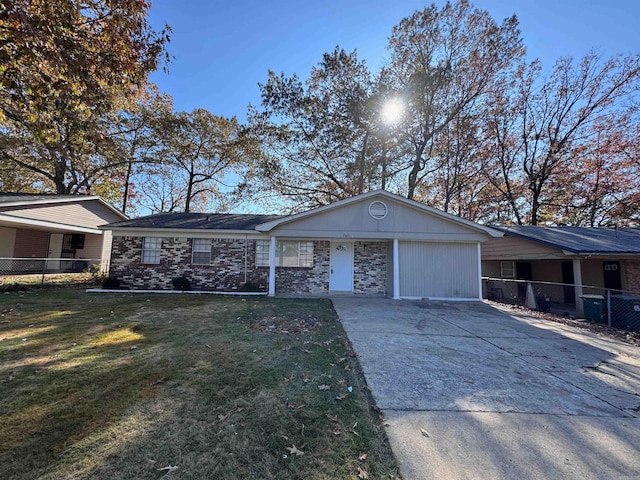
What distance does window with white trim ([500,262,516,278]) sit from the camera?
16019mm

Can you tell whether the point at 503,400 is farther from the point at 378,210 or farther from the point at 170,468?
the point at 378,210

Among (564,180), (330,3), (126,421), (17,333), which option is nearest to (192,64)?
(330,3)

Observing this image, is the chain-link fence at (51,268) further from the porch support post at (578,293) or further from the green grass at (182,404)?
the porch support post at (578,293)

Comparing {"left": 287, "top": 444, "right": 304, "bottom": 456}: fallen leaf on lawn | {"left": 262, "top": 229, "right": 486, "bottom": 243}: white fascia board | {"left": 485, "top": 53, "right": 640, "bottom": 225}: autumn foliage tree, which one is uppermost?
{"left": 485, "top": 53, "right": 640, "bottom": 225}: autumn foliage tree

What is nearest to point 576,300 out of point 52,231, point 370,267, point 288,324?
point 370,267

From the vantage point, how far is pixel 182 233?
39.8 feet

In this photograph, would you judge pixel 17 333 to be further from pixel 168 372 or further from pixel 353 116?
pixel 353 116

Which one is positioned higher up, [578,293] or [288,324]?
[578,293]

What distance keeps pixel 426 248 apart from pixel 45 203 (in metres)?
18.1

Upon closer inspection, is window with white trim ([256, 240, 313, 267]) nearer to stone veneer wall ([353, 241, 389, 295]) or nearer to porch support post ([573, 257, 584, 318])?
stone veneer wall ([353, 241, 389, 295])

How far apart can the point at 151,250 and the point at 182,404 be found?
34.7 feet

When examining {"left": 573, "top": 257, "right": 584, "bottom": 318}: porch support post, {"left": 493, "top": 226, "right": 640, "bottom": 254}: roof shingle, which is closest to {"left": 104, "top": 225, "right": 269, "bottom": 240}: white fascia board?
{"left": 493, "top": 226, "right": 640, "bottom": 254}: roof shingle

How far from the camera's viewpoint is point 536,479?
2268 mm

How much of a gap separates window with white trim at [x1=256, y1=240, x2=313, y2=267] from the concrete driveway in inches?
219
